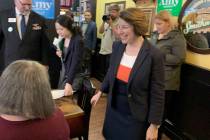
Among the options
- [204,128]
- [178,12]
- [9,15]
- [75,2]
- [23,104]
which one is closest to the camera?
[23,104]

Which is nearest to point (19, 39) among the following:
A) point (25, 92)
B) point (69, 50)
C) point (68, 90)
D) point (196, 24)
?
point (69, 50)

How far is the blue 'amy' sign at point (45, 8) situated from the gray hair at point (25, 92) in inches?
108

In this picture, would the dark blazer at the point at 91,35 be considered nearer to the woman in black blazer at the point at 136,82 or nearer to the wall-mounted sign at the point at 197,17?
the wall-mounted sign at the point at 197,17

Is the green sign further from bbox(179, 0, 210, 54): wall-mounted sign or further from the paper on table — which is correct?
the paper on table

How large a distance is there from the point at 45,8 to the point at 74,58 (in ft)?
5.59

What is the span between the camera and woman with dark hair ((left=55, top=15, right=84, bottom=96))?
2.38m

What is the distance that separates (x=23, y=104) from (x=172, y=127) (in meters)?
2.70

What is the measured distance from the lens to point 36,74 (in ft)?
3.67

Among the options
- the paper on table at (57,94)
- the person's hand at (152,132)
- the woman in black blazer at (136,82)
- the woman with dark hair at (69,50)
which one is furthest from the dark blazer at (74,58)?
the person's hand at (152,132)

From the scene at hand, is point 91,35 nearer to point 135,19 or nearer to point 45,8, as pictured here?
point 45,8

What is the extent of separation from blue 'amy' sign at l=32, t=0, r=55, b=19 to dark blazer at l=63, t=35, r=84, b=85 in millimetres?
1505

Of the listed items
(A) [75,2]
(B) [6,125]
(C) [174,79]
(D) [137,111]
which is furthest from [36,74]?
(A) [75,2]

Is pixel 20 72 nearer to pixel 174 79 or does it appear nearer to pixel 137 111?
pixel 137 111

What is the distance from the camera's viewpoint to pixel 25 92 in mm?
1073
